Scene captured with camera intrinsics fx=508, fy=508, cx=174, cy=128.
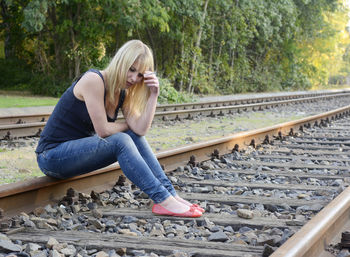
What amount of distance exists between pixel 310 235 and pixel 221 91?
2510 centimetres

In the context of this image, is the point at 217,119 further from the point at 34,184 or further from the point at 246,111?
the point at 34,184

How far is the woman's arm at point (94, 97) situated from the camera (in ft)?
12.0

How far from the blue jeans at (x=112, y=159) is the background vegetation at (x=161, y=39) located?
43.2ft

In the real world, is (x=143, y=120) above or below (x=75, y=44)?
below

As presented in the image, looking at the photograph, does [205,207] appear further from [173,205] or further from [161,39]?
[161,39]

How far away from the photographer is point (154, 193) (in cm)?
368

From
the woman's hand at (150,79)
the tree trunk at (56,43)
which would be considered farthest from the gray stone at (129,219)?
the tree trunk at (56,43)

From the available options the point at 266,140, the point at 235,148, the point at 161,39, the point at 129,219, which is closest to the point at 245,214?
the point at 129,219

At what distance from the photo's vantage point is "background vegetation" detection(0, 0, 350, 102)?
58.6ft

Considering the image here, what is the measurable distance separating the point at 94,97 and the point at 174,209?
986mm

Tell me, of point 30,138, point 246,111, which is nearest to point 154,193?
point 30,138

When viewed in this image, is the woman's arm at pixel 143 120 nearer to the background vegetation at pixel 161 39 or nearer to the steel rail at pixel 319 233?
the steel rail at pixel 319 233

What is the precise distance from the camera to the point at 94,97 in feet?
12.0

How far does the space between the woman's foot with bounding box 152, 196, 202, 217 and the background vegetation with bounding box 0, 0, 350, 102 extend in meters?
13.5
